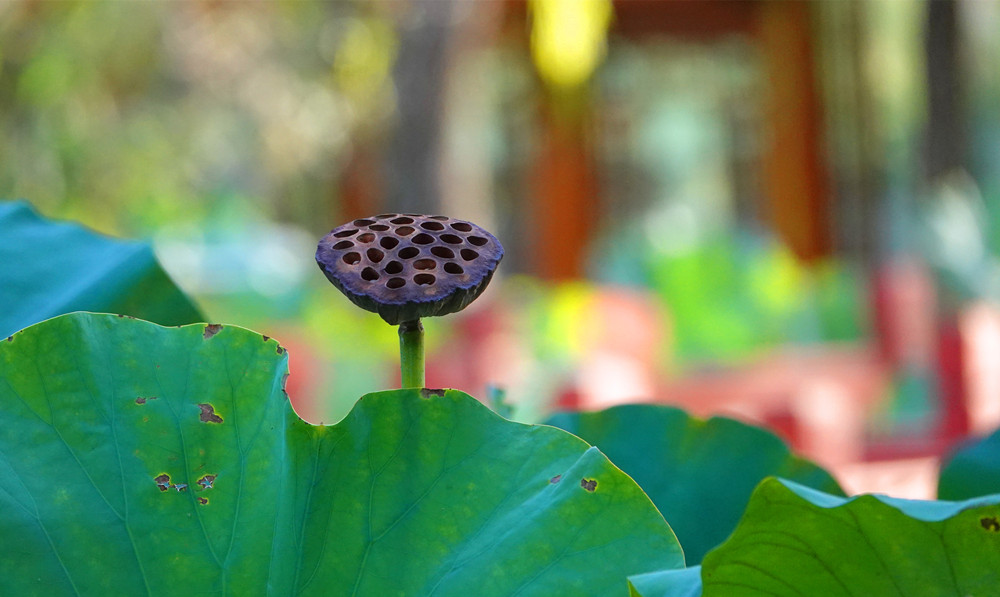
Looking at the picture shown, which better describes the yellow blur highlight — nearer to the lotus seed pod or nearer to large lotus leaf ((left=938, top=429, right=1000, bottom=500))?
large lotus leaf ((left=938, top=429, right=1000, bottom=500))

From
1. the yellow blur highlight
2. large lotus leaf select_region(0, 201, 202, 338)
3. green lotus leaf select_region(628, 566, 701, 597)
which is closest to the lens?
green lotus leaf select_region(628, 566, 701, 597)

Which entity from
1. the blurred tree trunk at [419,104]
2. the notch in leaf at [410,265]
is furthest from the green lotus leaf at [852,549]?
the blurred tree trunk at [419,104]

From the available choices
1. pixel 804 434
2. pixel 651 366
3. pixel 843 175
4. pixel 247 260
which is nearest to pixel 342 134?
pixel 247 260

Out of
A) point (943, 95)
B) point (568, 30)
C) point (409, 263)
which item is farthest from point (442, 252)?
point (943, 95)

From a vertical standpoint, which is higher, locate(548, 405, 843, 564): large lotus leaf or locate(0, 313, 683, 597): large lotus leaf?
locate(0, 313, 683, 597): large lotus leaf

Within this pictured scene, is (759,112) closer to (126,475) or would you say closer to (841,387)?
(841,387)

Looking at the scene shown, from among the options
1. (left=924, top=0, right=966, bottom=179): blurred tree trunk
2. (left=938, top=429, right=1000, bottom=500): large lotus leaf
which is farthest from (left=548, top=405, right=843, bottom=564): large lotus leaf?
(left=924, top=0, right=966, bottom=179): blurred tree trunk

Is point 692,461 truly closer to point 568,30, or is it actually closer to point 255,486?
point 255,486

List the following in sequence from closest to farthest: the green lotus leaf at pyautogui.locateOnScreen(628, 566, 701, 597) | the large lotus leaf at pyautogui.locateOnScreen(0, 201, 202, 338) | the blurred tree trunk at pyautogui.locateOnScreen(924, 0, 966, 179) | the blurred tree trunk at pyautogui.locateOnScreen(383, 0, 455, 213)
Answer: the green lotus leaf at pyautogui.locateOnScreen(628, 566, 701, 597) → the large lotus leaf at pyautogui.locateOnScreen(0, 201, 202, 338) → the blurred tree trunk at pyautogui.locateOnScreen(383, 0, 455, 213) → the blurred tree trunk at pyautogui.locateOnScreen(924, 0, 966, 179)
